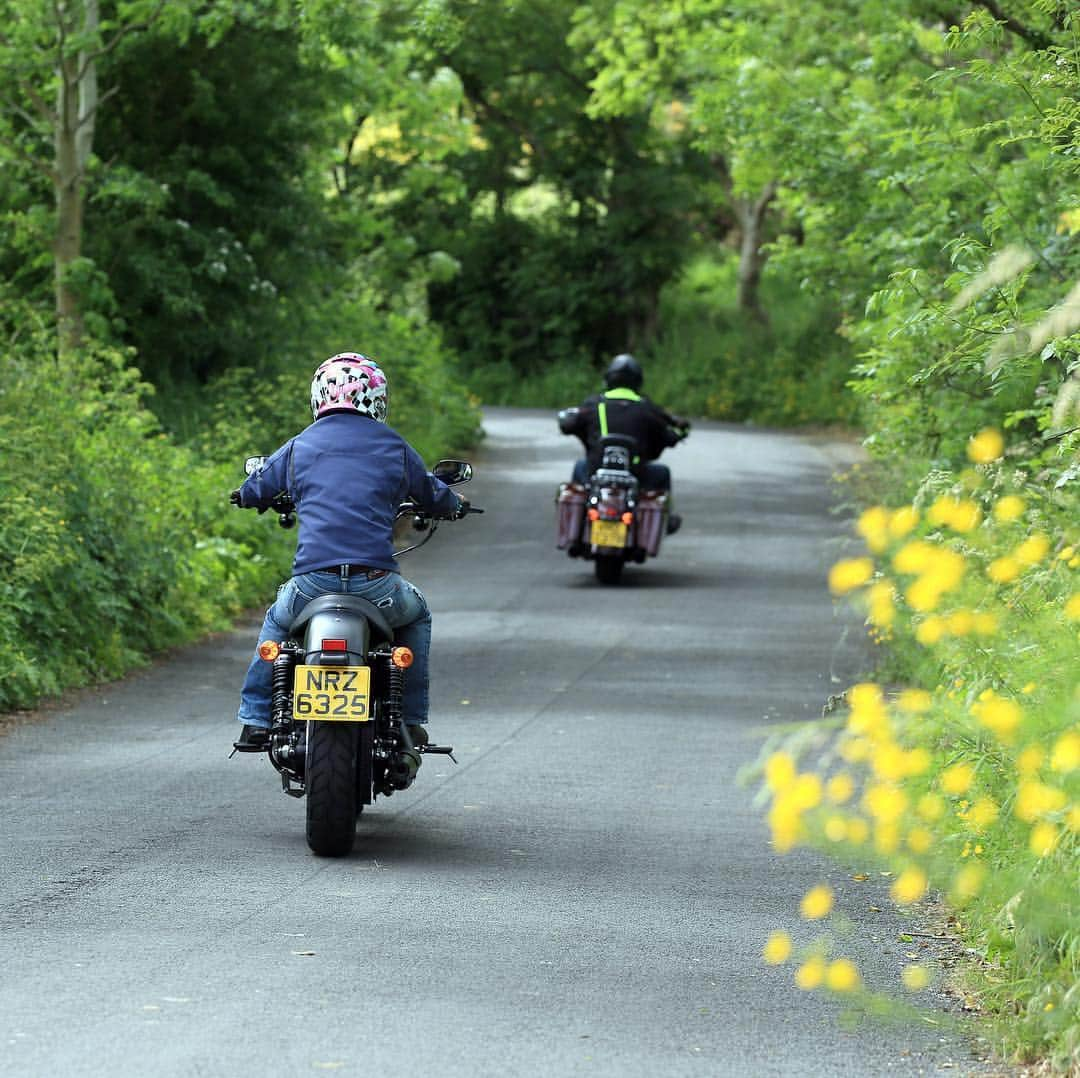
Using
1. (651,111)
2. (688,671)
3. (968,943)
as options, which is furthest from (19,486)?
(651,111)

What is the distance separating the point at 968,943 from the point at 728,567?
48.3 feet

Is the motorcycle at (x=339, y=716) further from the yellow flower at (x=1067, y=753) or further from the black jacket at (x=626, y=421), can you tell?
the black jacket at (x=626, y=421)

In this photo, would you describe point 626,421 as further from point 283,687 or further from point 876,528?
point 876,528

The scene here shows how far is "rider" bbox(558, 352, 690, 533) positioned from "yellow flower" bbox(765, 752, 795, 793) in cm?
1576

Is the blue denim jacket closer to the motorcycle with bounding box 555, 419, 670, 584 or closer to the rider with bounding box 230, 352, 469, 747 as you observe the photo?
the rider with bounding box 230, 352, 469, 747

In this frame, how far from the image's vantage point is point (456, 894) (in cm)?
779

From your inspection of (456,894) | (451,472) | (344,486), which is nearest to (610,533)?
(451,472)

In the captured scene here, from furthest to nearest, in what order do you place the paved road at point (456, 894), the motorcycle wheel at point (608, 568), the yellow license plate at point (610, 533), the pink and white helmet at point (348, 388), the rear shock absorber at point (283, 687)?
the motorcycle wheel at point (608, 568), the yellow license plate at point (610, 533), the pink and white helmet at point (348, 388), the rear shock absorber at point (283, 687), the paved road at point (456, 894)

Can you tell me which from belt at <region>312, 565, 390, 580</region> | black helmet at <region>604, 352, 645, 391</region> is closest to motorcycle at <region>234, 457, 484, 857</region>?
belt at <region>312, 565, 390, 580</region>

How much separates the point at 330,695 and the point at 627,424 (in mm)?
12231

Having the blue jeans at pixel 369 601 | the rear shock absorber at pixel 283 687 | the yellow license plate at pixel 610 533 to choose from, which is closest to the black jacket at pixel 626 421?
the yellow license plate at pixel 610 533

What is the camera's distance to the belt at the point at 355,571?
28.7 ft

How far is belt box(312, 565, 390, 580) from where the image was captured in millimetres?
8742

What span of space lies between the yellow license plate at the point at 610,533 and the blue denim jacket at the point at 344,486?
34.6 feet
